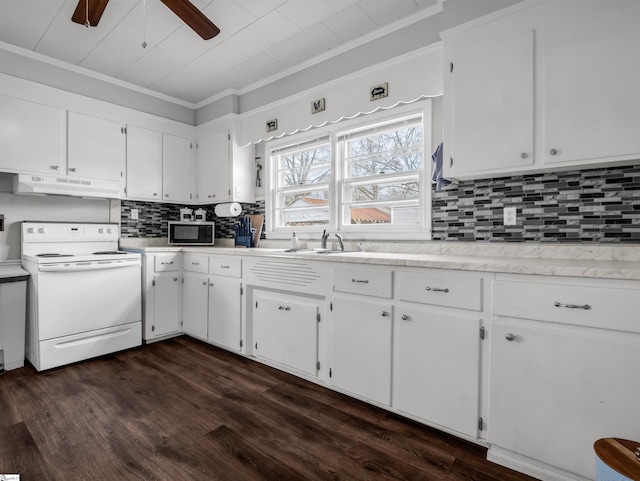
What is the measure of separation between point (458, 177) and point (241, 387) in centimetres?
206

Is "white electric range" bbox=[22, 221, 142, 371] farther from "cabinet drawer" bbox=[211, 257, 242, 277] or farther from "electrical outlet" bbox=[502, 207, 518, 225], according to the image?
"electrical outlet" bbox=[502, 207, 518, 225]

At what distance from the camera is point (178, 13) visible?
1.90 meters

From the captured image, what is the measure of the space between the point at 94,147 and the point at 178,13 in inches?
80.0

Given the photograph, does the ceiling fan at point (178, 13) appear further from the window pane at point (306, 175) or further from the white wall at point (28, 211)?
the white wall at point (28, 211)

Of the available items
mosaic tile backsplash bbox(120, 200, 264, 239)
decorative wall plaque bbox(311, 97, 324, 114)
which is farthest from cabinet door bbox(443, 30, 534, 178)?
mosaic tile backsplash bbox(120, 200, 264, 239)

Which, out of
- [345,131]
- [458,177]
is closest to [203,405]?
[458,177]

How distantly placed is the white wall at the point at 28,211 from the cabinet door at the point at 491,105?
3.50 metres

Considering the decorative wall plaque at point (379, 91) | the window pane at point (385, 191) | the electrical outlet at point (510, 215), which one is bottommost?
the electrical outlet at point (510, 215)

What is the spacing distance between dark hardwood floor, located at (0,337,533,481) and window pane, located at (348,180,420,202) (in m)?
1.58

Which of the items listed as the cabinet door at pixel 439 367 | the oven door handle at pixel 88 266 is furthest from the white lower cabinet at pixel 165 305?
the cabinet door at pixel 439 367

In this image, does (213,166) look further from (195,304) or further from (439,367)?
(439,367)

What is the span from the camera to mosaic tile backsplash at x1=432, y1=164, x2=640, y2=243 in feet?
5.92

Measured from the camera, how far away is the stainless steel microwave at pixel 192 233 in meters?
3.73

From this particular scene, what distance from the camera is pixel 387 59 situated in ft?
8.38
